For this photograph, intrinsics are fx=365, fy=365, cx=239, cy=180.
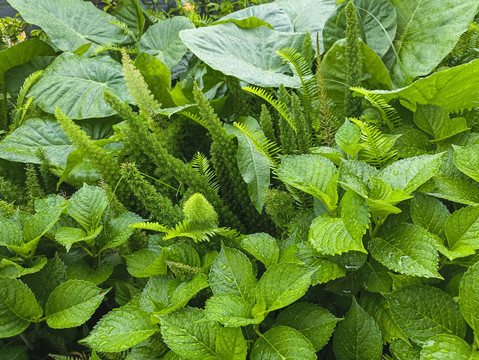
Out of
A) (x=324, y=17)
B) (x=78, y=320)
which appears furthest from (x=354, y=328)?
(x=324, y=17)

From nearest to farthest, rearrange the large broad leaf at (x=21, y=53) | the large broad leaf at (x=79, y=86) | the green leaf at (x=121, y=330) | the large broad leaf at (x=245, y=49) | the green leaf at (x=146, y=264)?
1. the green leaf at (x=121, y=330)
2. the green leaf at (x=146, y=264)
3. the large broad leaf at (x=245, y=49)
4. the large broad leaf at (x=79, y=86)
5. the large broad leaf at (x=21, y=53)

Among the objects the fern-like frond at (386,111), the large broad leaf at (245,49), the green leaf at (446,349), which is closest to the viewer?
the green leaf at (446,349)

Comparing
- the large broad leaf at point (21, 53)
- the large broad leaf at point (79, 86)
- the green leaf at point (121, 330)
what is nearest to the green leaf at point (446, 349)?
the green leaf at point (121, 330)

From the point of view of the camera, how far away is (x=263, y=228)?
789 millimetres

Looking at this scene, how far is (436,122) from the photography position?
71 centimetres

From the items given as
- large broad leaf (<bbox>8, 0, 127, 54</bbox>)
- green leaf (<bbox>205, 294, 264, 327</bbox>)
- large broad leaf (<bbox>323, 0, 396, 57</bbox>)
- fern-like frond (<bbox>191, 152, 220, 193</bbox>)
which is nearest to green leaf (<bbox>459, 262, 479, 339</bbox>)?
green leaf (<bbox>205, 294, 264, 327</bbox>)

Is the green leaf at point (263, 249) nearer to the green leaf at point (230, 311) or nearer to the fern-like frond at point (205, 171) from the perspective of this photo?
the green leaf at point (230, 311)

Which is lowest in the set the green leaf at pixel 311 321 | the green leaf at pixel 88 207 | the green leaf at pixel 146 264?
the green leaf at pixel 146 264

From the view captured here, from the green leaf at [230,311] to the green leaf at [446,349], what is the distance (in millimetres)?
191

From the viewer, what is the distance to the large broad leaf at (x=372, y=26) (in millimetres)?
994

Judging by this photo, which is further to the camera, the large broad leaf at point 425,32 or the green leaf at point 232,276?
the large broad leaf at point 425,32

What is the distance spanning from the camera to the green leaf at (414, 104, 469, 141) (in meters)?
0.69

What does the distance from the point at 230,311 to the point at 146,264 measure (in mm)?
241

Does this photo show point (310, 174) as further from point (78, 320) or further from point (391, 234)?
point (78, 320)
